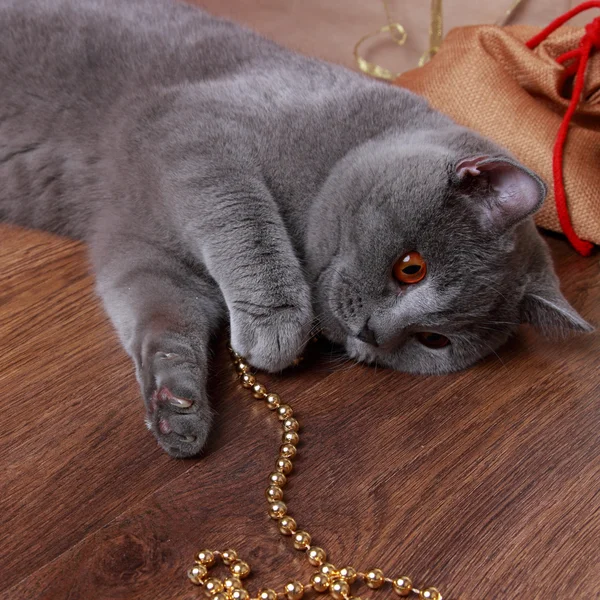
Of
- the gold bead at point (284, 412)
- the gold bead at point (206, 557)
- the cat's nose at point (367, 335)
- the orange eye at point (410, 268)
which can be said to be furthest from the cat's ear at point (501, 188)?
the gold bead at point (206, 557)

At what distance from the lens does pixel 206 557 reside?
90 centimetres

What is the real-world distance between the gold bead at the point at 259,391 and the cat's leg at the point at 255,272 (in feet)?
0.12

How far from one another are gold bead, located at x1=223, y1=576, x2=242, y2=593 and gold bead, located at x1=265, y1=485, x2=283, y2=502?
0.13 metres

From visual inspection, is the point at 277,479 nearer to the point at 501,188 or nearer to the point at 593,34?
the point at 501,188

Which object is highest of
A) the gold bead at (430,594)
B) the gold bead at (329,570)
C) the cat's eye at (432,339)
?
the cat's eye at (432,339)

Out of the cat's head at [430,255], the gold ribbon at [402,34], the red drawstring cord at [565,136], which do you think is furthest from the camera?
the gold ribbon at [402,34]

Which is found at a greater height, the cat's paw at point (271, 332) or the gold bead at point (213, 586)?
the cat's paw at point (271, 332)

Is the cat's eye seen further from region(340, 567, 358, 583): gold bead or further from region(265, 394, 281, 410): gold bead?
region(340, 567, 358, 583): gold bead

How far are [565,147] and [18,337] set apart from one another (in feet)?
3.91

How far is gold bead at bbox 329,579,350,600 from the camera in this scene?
0.88 metres

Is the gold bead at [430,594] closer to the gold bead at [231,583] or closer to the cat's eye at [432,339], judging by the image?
the gold bead at [231,583]

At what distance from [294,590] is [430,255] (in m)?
0.52

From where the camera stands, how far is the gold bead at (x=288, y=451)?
1.05 meters

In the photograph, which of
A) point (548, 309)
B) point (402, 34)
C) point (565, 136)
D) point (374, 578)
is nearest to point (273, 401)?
point (374, 578)
